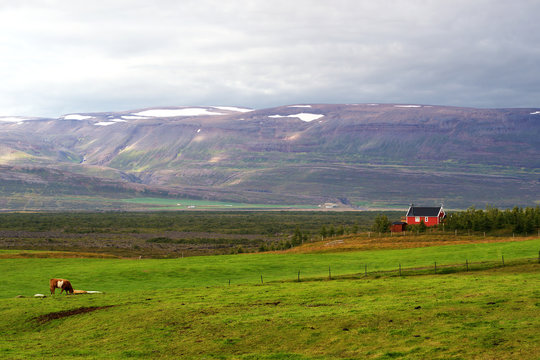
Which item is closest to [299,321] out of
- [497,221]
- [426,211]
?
[497,221]

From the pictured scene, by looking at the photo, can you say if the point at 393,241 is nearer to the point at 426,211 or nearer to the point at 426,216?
the point at 426,216

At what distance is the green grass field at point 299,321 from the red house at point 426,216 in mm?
72450

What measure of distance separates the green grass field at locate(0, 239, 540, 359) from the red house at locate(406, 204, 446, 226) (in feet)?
238

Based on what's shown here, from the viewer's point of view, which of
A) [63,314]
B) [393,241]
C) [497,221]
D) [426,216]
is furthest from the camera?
[426,216]

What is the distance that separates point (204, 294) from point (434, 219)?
86801mm

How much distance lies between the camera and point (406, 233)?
109062 mm

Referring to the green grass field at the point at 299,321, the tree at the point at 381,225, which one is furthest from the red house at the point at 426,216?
the green grass field at the point at 299,321

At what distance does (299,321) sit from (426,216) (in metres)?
96.5

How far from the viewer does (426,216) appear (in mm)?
119812

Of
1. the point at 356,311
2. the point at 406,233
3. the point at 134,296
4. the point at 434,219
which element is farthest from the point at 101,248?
the point at 356,311

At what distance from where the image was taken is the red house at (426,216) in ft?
389

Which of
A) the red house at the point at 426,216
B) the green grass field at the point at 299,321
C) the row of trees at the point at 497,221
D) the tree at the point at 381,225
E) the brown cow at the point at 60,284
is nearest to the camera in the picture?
the green grass field at the point at 299,321

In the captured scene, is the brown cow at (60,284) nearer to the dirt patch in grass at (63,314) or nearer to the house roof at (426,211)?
the dirt patch in grass at (63,314)

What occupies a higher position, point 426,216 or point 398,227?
point 426,216
